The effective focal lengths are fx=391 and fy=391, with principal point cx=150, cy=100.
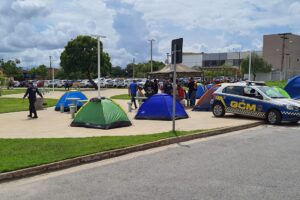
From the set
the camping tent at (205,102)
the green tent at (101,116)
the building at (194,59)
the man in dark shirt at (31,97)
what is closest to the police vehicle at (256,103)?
the camping tent at (205,102)

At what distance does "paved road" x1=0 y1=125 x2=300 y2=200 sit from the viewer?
6.08 metres

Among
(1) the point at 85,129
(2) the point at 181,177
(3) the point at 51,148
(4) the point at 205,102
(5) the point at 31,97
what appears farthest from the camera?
(4) the point at 205,102

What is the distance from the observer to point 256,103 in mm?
16141

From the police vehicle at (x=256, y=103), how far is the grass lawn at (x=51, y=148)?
A: 19.0ft

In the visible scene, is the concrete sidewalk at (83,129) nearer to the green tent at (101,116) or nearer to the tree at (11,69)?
the green tent at (101,116)

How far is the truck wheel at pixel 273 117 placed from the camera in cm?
1538

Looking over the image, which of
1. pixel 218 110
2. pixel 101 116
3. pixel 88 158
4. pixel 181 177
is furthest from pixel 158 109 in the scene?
pixel 181 177

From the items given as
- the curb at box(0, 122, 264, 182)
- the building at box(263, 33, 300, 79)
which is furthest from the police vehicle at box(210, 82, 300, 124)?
the building at box(263, 33, 300, 79)

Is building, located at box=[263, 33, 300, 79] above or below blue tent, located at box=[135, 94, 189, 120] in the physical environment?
above

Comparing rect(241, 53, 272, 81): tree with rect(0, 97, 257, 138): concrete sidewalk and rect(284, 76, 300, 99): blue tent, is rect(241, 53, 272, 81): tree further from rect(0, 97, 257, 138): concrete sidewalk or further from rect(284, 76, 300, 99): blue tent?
rect(0, 97, 257, 138): concrete sidewalk

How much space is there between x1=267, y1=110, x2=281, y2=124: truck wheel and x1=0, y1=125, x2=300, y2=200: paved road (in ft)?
17.2

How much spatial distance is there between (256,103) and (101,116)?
666 centimetres

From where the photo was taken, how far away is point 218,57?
14725 centimetres

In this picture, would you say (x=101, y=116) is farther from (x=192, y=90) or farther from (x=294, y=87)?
(x=294, y=87)
